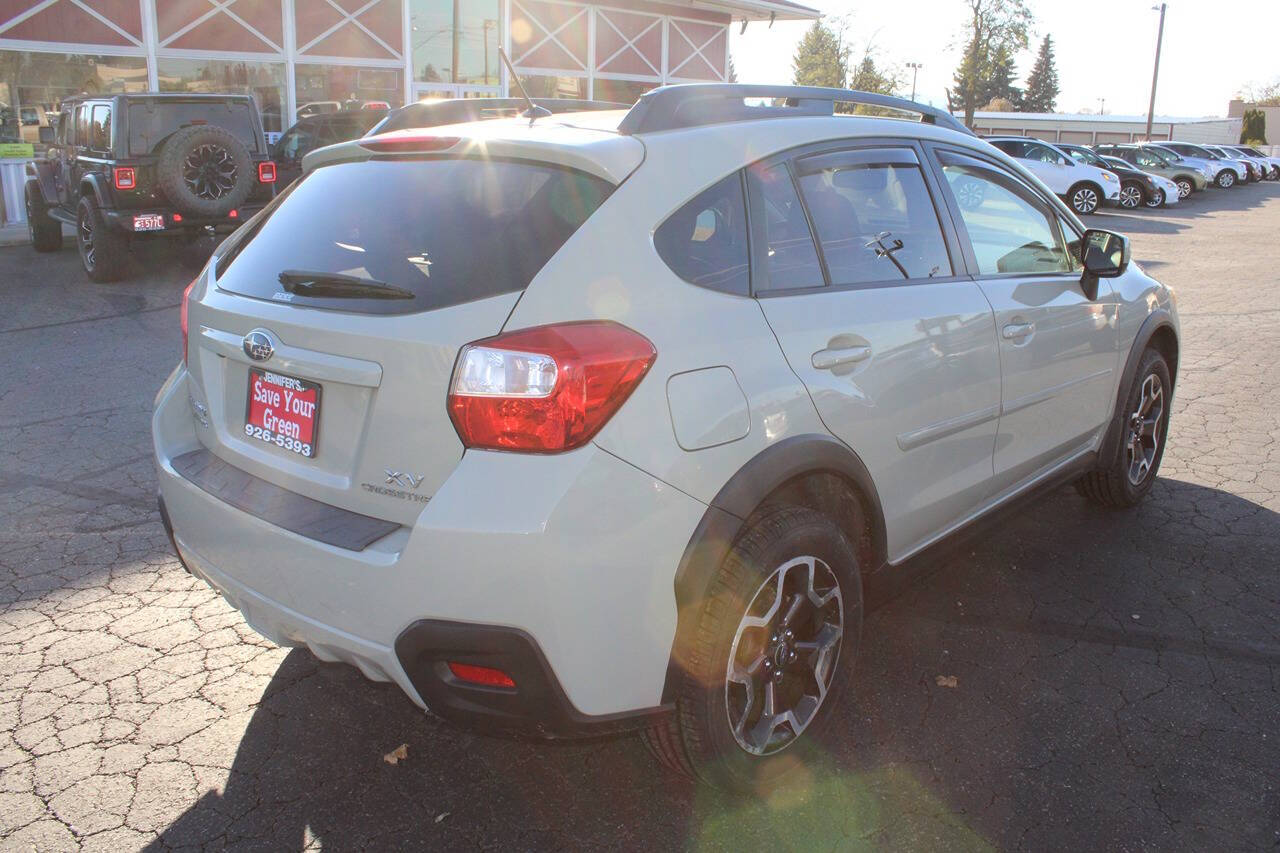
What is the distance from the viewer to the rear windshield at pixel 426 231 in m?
2.38

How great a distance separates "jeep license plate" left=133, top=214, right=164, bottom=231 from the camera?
10.4 m

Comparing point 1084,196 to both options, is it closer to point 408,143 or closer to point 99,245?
point 99,245

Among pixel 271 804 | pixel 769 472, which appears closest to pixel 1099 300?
pixel 769 472

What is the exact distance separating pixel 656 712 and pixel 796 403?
823mm

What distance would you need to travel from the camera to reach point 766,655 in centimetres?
269

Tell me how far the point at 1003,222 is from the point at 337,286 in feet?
8.07

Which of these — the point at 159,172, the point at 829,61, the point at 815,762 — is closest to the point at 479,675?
the point at 815,762

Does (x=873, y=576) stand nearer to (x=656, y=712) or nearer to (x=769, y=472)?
(x=769, y=472)

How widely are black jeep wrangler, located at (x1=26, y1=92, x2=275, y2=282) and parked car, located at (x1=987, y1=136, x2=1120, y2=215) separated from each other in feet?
61.7

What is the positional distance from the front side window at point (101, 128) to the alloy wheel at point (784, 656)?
10174 millimetres

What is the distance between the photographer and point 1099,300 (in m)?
4.11

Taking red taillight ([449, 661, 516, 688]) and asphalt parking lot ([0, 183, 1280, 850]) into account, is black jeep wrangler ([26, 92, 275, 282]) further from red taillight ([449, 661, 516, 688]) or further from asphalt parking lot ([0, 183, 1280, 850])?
red taillight ([449, 661, 516, 688])

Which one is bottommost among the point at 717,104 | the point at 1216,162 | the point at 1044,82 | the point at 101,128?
the point at 717,104

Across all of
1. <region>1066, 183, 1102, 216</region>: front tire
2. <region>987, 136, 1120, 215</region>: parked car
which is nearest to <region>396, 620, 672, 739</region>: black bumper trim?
<region>987, 136, 1120, 215</region>: parked car
